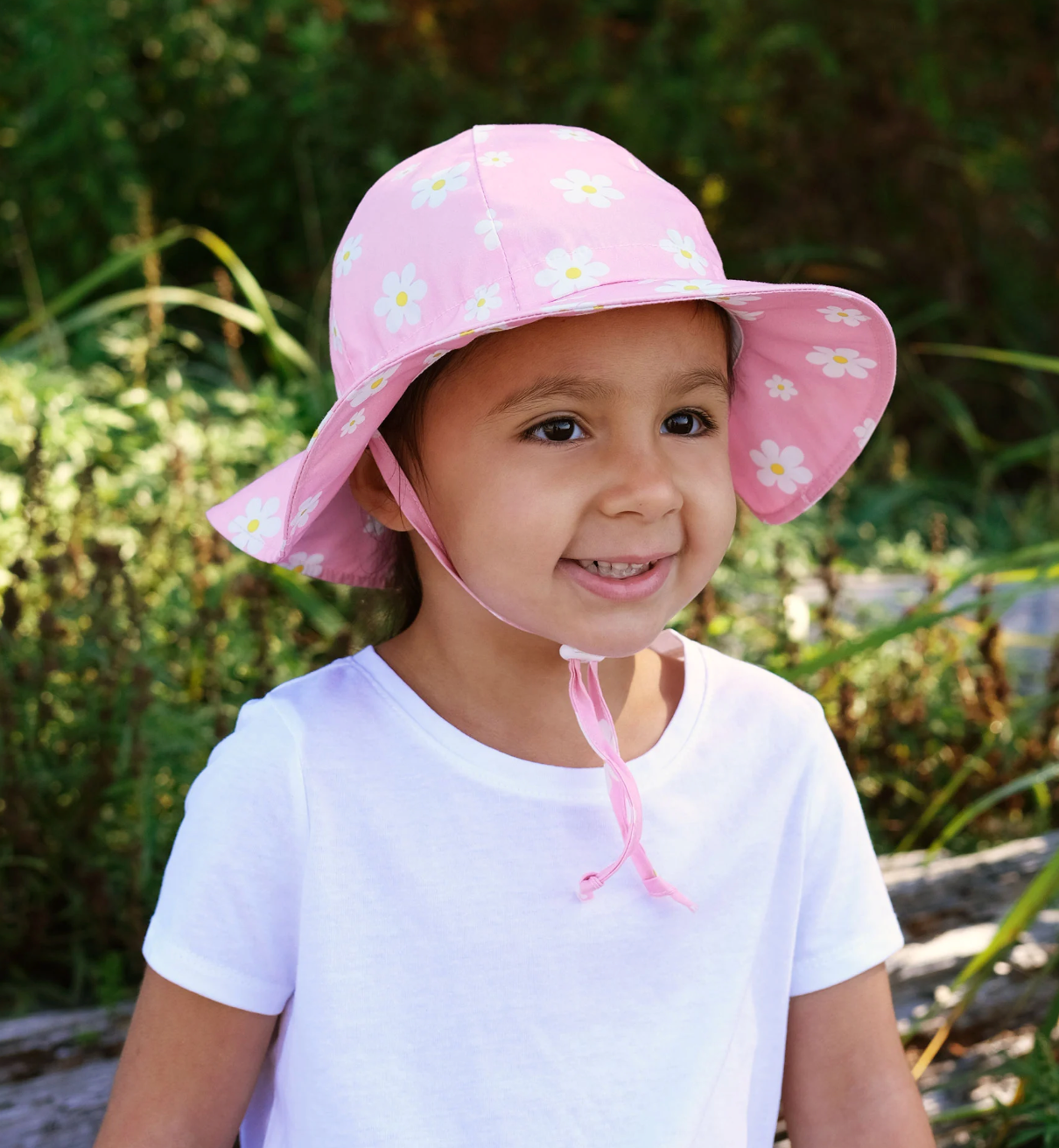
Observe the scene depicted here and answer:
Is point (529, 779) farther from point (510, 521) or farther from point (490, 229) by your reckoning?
point (490, 229)

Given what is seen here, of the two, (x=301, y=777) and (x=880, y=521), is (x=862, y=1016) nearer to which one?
(x=301, y=777)

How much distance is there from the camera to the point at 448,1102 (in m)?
1.39

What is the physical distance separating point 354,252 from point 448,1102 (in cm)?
87

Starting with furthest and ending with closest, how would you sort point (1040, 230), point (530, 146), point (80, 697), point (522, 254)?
point (1040, 230)
point (80, 697)
point (530, 146)
point (522, 254)

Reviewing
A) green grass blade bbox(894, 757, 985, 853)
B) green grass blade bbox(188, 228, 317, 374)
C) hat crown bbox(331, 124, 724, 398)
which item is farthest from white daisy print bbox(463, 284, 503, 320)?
green grass blade bbox(188, 228, 317, 374)

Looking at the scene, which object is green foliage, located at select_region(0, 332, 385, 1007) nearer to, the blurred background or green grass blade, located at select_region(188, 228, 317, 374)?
the blurred background

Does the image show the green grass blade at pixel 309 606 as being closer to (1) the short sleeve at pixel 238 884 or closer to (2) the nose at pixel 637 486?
(1) the short sleeve at pixel 238 884

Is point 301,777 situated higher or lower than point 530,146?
lower

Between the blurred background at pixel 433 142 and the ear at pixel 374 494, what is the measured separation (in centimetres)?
69

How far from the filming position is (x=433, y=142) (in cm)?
436

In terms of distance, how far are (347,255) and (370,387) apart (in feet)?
0.70

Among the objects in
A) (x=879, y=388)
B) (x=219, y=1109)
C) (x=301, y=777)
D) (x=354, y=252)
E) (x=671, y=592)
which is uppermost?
(x=354, y=252)

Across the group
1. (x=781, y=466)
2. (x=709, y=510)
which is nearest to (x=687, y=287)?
(x=709, y=510)

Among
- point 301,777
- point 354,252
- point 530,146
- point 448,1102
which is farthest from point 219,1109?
point 530,146
